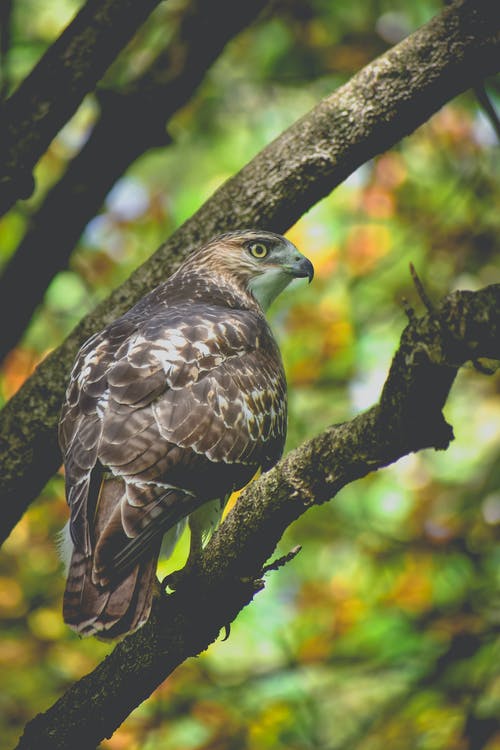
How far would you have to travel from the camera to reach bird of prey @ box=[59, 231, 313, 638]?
3486 mm

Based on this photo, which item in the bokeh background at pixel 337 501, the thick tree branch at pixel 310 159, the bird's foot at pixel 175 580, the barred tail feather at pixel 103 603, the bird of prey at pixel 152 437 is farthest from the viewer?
the bokeh background at pixel 337 501

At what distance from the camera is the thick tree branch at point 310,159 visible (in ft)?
14.4

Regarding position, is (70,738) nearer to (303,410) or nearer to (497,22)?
(497,22)

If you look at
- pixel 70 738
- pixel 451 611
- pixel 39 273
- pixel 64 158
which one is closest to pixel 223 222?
pixel 39 273

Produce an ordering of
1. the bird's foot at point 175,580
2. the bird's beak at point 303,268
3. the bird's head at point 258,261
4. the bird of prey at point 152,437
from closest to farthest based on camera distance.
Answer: the bird of prey at point 152,437, the bird's foot at point 175,580, the bird's head at point 258,261, the bird's beak at point 303,268

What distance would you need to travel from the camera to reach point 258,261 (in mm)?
5309

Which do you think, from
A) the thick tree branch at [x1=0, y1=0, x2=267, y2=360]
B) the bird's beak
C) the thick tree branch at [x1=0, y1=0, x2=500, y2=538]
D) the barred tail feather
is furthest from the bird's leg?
the thick tree branch at [x1=0, y1=0, x2=267, y2=360]

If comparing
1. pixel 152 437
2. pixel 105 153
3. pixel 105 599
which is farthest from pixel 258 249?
pixel 105 599

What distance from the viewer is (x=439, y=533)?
6.74 metres

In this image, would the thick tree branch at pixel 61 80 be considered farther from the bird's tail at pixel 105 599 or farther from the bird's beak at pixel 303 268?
the bird's tail at pixel 105 599

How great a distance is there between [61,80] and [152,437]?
1.82m

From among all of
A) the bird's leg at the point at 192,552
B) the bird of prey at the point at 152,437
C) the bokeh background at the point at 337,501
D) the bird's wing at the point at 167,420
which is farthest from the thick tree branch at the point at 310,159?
the bokeh background at the point at 337,501

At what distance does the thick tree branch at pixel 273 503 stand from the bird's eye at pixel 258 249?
207cm

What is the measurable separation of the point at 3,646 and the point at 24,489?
230 centimetres
